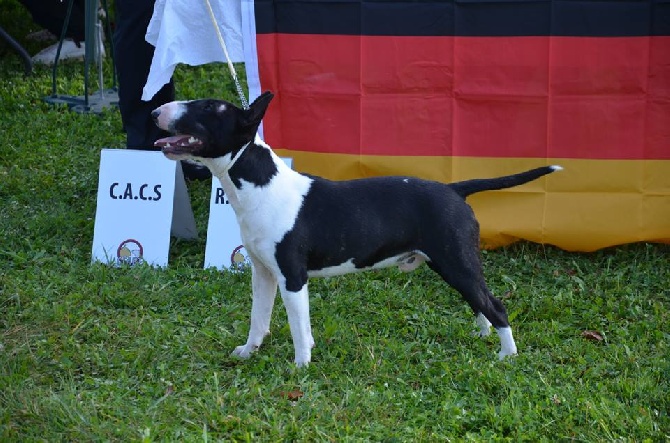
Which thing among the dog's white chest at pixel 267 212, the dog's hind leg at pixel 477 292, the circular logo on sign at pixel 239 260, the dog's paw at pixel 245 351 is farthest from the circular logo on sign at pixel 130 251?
the dog's hind leg at pixel 477 292

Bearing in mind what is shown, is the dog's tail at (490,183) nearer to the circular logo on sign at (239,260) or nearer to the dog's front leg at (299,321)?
the dog's front leg at (299,321)

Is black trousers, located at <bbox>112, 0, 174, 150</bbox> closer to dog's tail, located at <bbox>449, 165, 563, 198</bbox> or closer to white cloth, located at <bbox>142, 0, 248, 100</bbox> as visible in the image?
white cloth, located at <bbox>142, 0, 248, 100</bbox>

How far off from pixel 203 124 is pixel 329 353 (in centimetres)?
102

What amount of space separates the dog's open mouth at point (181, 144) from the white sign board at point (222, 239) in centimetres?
133

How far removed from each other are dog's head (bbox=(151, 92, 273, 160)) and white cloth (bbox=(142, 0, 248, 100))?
1249 mm

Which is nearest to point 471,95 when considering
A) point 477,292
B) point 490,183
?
point 490,183

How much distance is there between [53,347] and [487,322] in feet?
5.60

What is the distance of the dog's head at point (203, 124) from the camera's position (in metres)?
3.28

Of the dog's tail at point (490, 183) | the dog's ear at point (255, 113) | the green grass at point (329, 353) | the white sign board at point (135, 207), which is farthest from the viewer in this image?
the white sign board at point (135, 207)

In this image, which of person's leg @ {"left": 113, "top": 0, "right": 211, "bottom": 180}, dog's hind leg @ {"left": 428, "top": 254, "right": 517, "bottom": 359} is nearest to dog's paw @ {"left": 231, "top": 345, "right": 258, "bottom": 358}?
dog's hind leg @ {"left": 428, "top": 254, "right": 517, "bottom": 359}

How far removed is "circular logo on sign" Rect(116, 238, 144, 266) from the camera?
4754 mm

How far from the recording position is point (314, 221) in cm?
351

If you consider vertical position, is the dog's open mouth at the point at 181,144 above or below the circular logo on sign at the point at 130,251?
above

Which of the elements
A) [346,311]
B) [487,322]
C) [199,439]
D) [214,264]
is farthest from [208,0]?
[199,439]
